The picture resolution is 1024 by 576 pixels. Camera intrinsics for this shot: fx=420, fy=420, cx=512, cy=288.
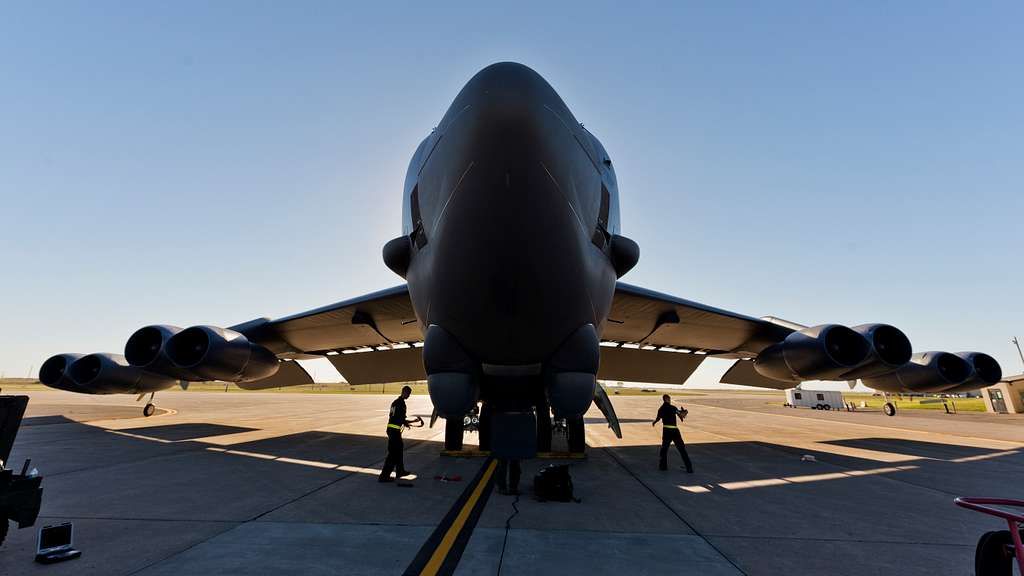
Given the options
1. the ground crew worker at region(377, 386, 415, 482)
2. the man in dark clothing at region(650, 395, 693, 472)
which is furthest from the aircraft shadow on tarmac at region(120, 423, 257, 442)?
the man in dark clothing at region(650, 395, 693, 472)

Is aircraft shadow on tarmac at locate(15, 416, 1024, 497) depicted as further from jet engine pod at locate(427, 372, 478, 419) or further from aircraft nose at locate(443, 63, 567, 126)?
aircraft nose at locate(443, 63, 567, 126)

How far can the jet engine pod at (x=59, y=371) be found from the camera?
439 inches

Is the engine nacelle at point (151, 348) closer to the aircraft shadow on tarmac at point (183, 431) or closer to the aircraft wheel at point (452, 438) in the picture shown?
the aircraft shadow on tarmac at point (183, 431)

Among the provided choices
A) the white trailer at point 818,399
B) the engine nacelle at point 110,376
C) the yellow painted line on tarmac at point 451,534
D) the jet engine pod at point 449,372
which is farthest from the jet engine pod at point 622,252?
the white trailer at point 818,399

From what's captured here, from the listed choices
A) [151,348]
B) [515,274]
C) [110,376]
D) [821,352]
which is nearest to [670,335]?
[821,352]

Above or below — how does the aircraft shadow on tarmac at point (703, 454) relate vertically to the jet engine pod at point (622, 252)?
below

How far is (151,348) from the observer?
30.2 ft

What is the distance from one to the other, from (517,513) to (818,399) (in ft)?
157

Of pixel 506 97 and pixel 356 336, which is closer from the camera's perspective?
pixel 506 97

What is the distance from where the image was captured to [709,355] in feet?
43.5

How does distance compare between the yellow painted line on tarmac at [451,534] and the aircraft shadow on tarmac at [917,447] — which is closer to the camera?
the yellow painted line on tarmac at [451,534]

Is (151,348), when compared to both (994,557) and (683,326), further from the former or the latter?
(994,557)

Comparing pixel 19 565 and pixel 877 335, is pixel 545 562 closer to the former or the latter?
pixel 19 565

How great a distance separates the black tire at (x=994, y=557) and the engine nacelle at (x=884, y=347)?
6.40 m
